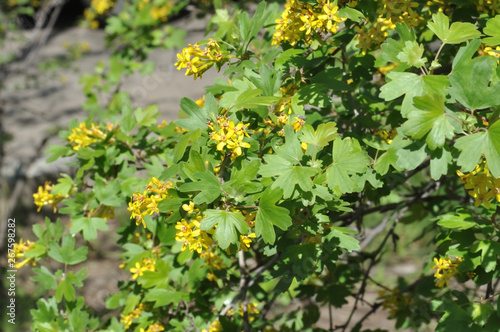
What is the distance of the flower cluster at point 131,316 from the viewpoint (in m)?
1.96

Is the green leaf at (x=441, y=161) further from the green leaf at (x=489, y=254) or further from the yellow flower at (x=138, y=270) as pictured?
the yellow flower at (x=138, y=270)

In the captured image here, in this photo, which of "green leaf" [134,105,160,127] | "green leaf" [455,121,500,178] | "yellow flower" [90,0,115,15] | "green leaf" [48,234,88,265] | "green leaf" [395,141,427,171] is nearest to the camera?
"green leaf" [455,121,500,178]

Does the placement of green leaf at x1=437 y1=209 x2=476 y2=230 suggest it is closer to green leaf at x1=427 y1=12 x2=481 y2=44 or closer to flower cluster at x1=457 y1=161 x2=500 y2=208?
flower cluster at x1=457 y1=161 x2=500 y2=208

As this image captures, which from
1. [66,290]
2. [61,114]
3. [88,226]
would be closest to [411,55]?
[88,226]

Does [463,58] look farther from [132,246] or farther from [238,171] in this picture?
[132,246]

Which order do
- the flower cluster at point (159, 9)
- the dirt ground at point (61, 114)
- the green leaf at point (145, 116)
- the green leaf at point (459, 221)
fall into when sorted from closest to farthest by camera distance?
the green leaf at point (459, 221)
the green leaf at point (145, 116)
the flower cluster at point (159, 9)
the dirt ground at point (61, 114)

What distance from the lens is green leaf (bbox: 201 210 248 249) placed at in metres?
1.23

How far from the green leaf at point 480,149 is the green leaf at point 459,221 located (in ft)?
1.15

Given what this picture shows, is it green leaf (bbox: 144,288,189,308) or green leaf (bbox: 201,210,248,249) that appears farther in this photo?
green leaf (bbox: 144,288,189,308)

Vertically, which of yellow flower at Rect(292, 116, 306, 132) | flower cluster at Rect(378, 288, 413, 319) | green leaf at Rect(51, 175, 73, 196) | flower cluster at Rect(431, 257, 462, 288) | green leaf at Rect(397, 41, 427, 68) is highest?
green leaf at Rect(397, 41, 427, 68)

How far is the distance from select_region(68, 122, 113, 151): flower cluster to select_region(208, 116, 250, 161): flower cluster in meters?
0.84

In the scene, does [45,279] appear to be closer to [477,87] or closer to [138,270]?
[138,270]

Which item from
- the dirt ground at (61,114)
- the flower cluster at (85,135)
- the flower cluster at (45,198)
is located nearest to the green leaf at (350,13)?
the flower cluster at (85,135)

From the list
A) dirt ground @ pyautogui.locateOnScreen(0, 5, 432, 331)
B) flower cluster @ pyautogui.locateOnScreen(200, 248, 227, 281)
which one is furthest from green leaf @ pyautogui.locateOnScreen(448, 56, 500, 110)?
dirt ground @ pyautogui.locateOnScreen(0, 5, 432, 331)
